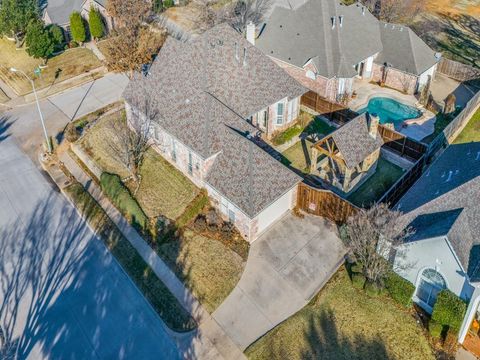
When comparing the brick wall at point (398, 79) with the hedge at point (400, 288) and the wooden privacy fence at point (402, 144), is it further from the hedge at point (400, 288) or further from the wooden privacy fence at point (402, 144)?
the hedge at point (400, 288)

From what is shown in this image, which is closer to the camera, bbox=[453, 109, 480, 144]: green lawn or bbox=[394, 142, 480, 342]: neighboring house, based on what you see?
bbox=[394, 142, 480, 342]: neighboring house

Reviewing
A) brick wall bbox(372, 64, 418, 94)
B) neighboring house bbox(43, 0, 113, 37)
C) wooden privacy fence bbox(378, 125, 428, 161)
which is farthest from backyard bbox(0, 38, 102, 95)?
wooden privacy fence bbox(378, 125, 428, 161)

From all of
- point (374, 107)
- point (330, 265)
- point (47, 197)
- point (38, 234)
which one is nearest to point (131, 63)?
point (47, 197)

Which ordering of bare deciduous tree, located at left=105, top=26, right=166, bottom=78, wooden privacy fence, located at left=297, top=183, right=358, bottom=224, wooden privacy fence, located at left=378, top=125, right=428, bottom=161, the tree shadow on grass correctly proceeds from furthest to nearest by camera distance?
bare deciduous tree, located at left=105, top=26, right=166, bottom=78 < wooden privacy fence, located at left=378, top=125, right=428, bottom=161 < wooden privacy fence, located at left=297, top=183, right=358, bottom=224 < the tree shadow on grass

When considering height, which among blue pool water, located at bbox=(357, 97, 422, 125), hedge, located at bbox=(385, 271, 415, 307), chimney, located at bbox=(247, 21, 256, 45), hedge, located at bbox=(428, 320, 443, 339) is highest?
chimney, located at bbox=(247, 21, 256, 45)

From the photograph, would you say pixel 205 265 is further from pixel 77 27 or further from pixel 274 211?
pixel 77 27

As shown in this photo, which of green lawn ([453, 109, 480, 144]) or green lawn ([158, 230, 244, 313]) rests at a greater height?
green lawn ([453, 109, 480, 144])

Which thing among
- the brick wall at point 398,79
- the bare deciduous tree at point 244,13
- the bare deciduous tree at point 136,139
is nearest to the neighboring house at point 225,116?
the bare deciduous tree at point 136,139

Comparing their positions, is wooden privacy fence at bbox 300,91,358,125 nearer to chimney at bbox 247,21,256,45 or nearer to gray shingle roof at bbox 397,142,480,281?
chimney at bbox 247,21,256,45
